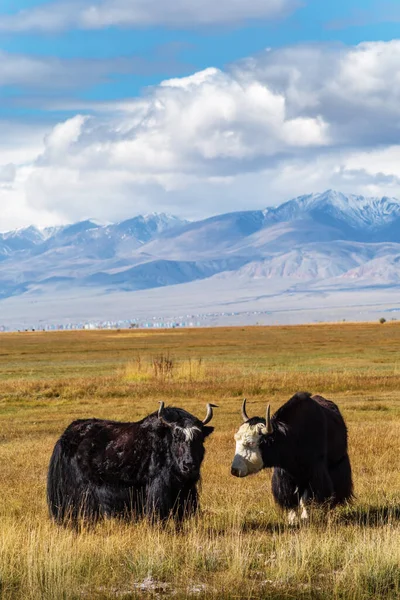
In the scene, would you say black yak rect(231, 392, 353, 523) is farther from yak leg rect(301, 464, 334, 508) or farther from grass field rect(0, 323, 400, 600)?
grass field rect(0, 323, 400, 600)

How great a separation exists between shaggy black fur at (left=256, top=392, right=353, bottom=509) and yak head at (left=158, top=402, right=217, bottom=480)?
1115 millimetres

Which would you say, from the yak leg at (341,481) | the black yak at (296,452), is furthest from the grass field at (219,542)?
the black yak at (296,452)

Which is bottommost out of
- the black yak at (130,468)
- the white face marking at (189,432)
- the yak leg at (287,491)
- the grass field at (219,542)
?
the grass field at (219,542)

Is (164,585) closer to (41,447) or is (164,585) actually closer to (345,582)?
(345,582)

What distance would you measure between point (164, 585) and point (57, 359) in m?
63.4

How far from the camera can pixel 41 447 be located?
21641 millimetres

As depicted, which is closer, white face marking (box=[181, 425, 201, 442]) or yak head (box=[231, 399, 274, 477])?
white face marking (box=[181, 425, 201, 442])

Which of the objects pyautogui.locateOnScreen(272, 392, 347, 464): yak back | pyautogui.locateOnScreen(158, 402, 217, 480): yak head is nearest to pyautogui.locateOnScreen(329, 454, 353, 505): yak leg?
pyautogui.locateOnScreen(272, 392, 347, 464): yak back

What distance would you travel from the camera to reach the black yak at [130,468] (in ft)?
36.1

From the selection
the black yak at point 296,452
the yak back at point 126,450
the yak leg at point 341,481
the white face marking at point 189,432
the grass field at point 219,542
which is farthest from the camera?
the yak leg at point 341,481

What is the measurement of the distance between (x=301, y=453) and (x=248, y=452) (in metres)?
0.94

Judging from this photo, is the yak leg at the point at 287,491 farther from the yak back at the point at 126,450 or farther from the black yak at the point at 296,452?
the yak back at the point at 126,450

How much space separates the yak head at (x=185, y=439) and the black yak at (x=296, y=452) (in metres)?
0.80

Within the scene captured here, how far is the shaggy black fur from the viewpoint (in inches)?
474
